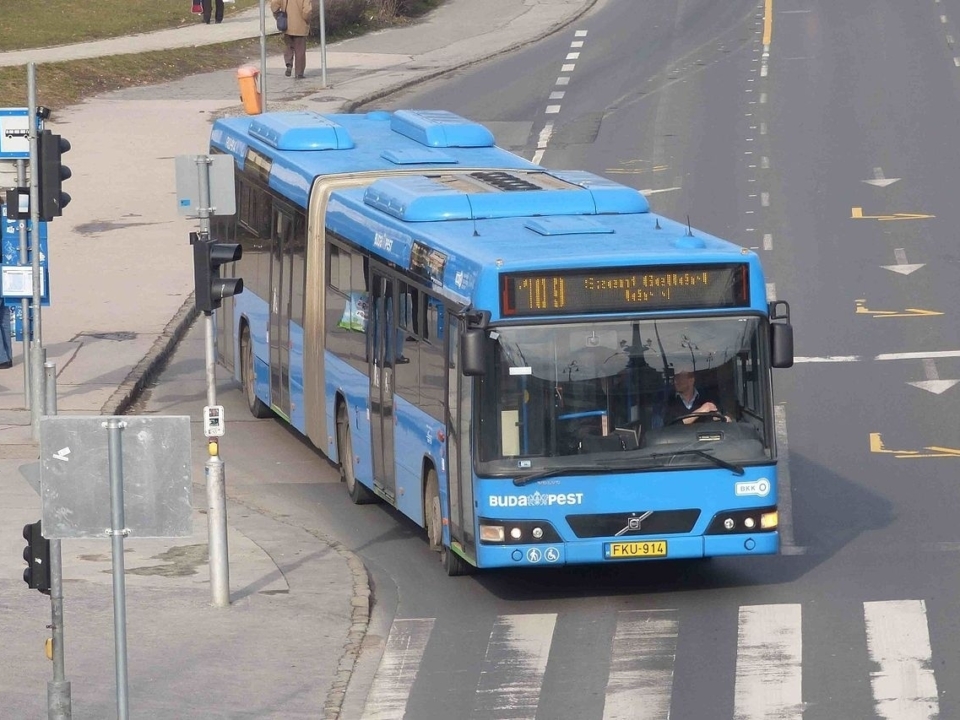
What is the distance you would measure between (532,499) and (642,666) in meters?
1.62

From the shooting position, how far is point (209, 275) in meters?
13.7

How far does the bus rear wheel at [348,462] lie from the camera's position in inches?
676

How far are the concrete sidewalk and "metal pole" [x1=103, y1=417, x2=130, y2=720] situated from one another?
1.90m

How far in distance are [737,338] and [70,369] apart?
1139 cm

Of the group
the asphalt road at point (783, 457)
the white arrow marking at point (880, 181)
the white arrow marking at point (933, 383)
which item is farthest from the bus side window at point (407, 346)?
the white arrow marking at point (880, 181)

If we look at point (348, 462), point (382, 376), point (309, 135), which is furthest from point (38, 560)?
point (309, 135)

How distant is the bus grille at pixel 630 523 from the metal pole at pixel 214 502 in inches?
97.4

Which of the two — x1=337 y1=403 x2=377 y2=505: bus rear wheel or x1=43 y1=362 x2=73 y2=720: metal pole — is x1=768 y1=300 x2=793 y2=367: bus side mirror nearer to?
x1=337 y1=403 x2=377 y2=505: bus rear wheel

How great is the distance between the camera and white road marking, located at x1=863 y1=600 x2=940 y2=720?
1096cm

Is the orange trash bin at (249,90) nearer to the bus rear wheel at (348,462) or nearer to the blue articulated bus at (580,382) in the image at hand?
the bus rear wheel at (348,462)

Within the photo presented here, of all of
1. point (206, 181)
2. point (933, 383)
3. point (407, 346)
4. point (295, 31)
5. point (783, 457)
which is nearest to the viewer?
point (206, 181)

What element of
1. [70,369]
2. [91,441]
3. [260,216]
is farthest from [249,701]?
[70,369]

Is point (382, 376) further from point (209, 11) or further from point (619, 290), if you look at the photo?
point (209, 11)

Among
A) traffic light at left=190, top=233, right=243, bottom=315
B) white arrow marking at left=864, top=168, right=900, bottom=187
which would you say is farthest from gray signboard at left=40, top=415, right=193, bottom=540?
white arrow marking at left=864, top=168, right=900, bottom=187
